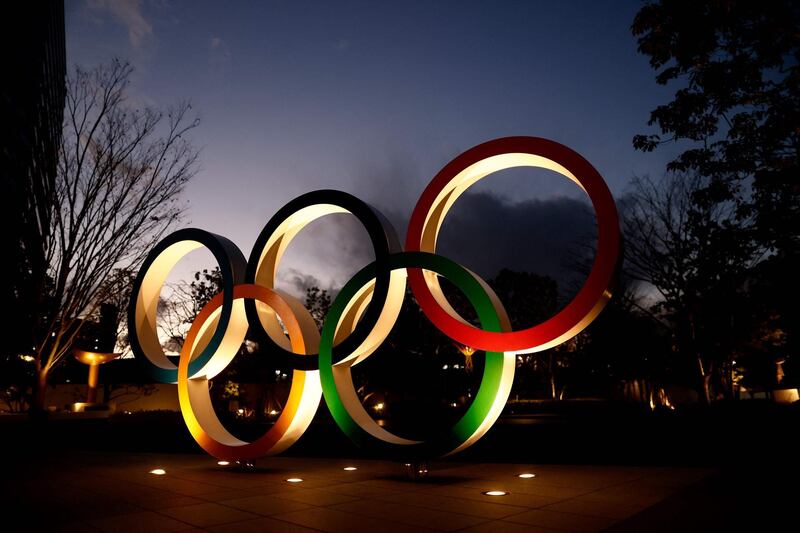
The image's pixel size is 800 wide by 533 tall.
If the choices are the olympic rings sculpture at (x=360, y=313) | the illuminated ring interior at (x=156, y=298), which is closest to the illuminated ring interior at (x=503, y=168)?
the olympic rings sculpture at (x=360, y=313)

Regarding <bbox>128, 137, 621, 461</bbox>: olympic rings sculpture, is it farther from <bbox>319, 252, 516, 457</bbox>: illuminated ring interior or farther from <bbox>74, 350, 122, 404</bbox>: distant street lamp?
<bbox>74, 350, 122, 404</bbox>: distant street lamp

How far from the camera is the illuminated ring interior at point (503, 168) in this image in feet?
23.1

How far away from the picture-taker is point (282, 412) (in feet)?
30.3

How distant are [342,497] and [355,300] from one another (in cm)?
328

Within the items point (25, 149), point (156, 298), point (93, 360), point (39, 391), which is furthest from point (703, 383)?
point (93, 360)

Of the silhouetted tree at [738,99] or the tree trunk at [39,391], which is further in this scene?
the tree trunk at [39,391]

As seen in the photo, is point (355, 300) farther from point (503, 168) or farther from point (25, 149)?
point (25, 149)

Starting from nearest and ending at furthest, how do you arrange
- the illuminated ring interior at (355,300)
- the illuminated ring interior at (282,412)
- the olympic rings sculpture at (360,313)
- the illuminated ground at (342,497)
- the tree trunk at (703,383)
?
the illuminated ground at (342,497) < the olympic rings sculpture at (360,313) < the illuminated ring interior at (355,300) < the illuminated ring interior at (282,412) < the tree trunk at (703,383)

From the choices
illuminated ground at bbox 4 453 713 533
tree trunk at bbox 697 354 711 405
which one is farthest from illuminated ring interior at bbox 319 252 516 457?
tree trunk at bbox 697 354 711 405

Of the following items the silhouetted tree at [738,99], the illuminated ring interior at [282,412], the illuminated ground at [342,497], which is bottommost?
the illuminated ground at [342,497]

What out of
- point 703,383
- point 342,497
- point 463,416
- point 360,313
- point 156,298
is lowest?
point 342,497

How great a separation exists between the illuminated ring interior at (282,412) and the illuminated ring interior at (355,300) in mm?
232

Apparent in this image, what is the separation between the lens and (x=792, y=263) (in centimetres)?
1277

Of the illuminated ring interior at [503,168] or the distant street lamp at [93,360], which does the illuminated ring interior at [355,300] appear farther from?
the distant street lamp at [93,360]
